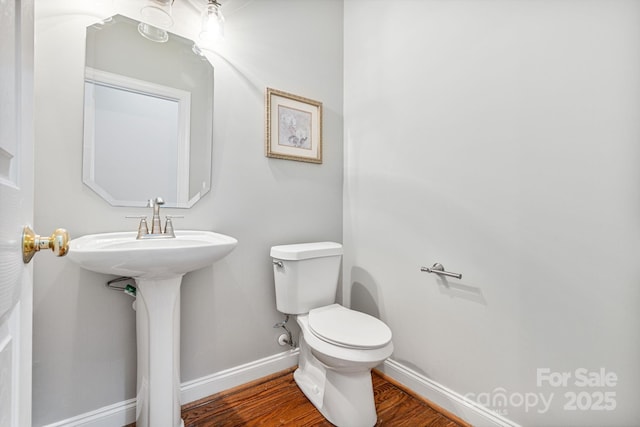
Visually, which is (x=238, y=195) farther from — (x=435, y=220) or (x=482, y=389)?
(x=482, y=389)

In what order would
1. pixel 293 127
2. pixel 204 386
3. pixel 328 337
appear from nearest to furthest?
1. pixel 328 337
2. pixel 204 386
3. pixel 293 127

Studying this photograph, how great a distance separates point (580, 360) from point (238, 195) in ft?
5.25

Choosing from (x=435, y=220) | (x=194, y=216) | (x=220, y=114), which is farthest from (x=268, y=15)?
(x=435, y=220)

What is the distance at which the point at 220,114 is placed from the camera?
1.55m

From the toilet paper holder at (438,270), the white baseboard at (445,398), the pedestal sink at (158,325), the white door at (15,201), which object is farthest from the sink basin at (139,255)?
the white baseboard at (445,398)

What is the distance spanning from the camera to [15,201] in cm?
45

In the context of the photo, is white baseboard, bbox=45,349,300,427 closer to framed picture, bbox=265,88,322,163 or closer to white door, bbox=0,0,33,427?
white door, bbox=0,0,33,427

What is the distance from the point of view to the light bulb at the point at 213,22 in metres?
1.43

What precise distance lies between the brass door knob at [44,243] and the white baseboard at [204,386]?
3.78 feet

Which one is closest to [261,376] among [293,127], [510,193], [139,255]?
[139,255]

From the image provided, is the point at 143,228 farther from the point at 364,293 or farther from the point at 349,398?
the point at 364,293

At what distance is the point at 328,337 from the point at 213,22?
1568mm

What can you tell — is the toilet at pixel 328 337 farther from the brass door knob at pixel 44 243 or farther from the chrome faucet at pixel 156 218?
the brass door knob at pixel 44 243

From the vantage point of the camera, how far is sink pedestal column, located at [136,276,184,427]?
1.15m
